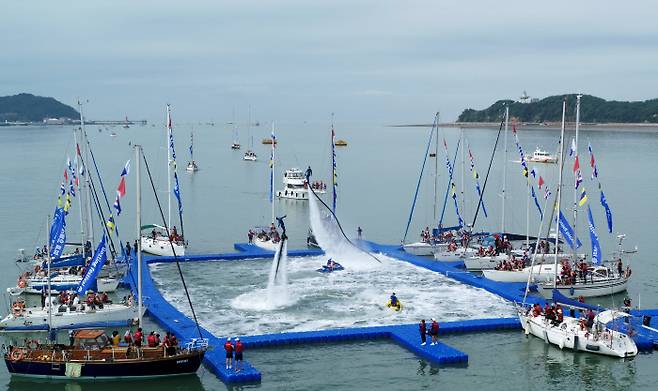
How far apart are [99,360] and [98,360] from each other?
4 centimetres

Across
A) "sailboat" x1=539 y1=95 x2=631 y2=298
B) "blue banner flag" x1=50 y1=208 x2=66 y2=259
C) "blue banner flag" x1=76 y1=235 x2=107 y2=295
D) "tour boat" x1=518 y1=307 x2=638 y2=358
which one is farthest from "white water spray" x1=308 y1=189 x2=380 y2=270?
"tour boat" x1=518 y1=307 x2=638 y2=358

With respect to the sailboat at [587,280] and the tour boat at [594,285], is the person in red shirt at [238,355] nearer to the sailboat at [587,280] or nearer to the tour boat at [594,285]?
the sailboat at [587,280]

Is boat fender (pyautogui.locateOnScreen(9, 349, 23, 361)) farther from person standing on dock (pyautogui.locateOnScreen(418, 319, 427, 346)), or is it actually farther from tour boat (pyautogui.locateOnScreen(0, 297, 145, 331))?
person standing on dock (pyautogui.locateOnScreen(418, 319, 427, 346))

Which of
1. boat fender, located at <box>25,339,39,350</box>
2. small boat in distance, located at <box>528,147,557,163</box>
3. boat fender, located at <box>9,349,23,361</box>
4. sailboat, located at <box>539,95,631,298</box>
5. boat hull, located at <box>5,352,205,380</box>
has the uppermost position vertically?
small boat in distance, located at <box>528,147,557,163</box>

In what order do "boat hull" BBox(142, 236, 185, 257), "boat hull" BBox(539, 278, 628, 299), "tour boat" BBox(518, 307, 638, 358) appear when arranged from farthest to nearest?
1. "boat hull" BBox(142, 236, 185, 257)
2. "boat hull" BBox(539, 278, 628, 299)
3. "tour boat" BBox(518, 307, 638, 358)

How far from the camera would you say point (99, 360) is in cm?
3117

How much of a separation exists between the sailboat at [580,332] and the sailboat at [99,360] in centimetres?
1563

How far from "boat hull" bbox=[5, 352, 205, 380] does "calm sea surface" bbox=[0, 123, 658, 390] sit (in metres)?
0.42

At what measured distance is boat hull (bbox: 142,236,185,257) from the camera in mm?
56406

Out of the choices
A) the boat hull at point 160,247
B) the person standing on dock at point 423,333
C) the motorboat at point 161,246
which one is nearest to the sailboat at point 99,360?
the person standing on dock at point 423,333

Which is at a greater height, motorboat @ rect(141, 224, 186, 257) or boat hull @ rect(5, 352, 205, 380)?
motorboat @ rect(141, 224, 186, 257)

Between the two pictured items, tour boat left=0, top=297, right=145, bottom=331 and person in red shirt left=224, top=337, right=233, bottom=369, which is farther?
tour boat left=0, top=297, right=145, bottom=331

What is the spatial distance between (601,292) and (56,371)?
99.2 feet

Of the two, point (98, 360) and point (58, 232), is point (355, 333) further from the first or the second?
point (58, 232)
